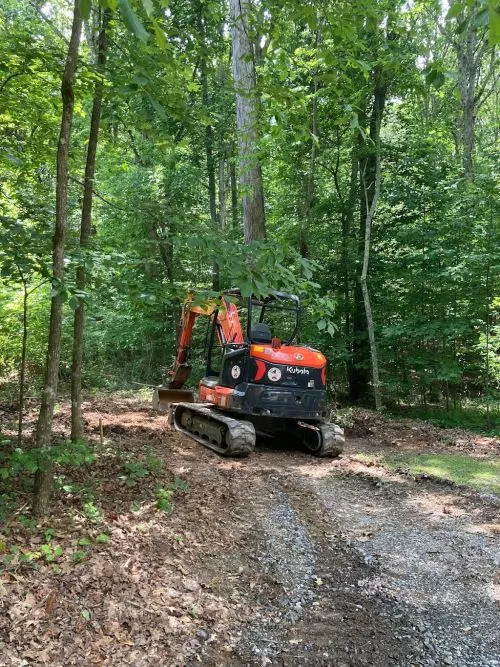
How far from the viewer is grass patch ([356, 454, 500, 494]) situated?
253 inches

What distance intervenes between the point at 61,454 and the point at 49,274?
132 centimetres

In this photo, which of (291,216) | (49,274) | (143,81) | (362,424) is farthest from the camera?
(291,216)

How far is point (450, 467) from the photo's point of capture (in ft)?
23.7

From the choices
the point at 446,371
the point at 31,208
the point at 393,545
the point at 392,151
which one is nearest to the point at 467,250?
the point at 446,371

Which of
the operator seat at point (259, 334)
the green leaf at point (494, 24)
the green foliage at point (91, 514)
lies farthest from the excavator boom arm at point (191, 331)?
the green leaf at point (494, 24)

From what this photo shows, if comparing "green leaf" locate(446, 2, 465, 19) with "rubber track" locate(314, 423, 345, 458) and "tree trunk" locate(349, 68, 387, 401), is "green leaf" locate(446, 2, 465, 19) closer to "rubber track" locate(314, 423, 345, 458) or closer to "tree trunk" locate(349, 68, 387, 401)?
"rubber track" locate(314, 423, 345, 458)

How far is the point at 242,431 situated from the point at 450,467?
9.64 feet

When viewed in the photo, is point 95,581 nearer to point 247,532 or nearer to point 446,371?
point 247,532

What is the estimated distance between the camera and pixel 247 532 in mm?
4641

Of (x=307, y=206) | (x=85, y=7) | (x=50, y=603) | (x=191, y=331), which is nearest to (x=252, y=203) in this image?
(x=307, y=206)

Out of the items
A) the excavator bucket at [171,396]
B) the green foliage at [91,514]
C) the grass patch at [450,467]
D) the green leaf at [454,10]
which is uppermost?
the green leaf at [454,10]

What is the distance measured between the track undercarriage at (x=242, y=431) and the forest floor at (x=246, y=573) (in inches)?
45.8

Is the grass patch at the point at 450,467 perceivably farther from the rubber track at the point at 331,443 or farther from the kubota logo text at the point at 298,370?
the kubota logo text at the point at 298,370

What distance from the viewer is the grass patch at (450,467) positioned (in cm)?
643
